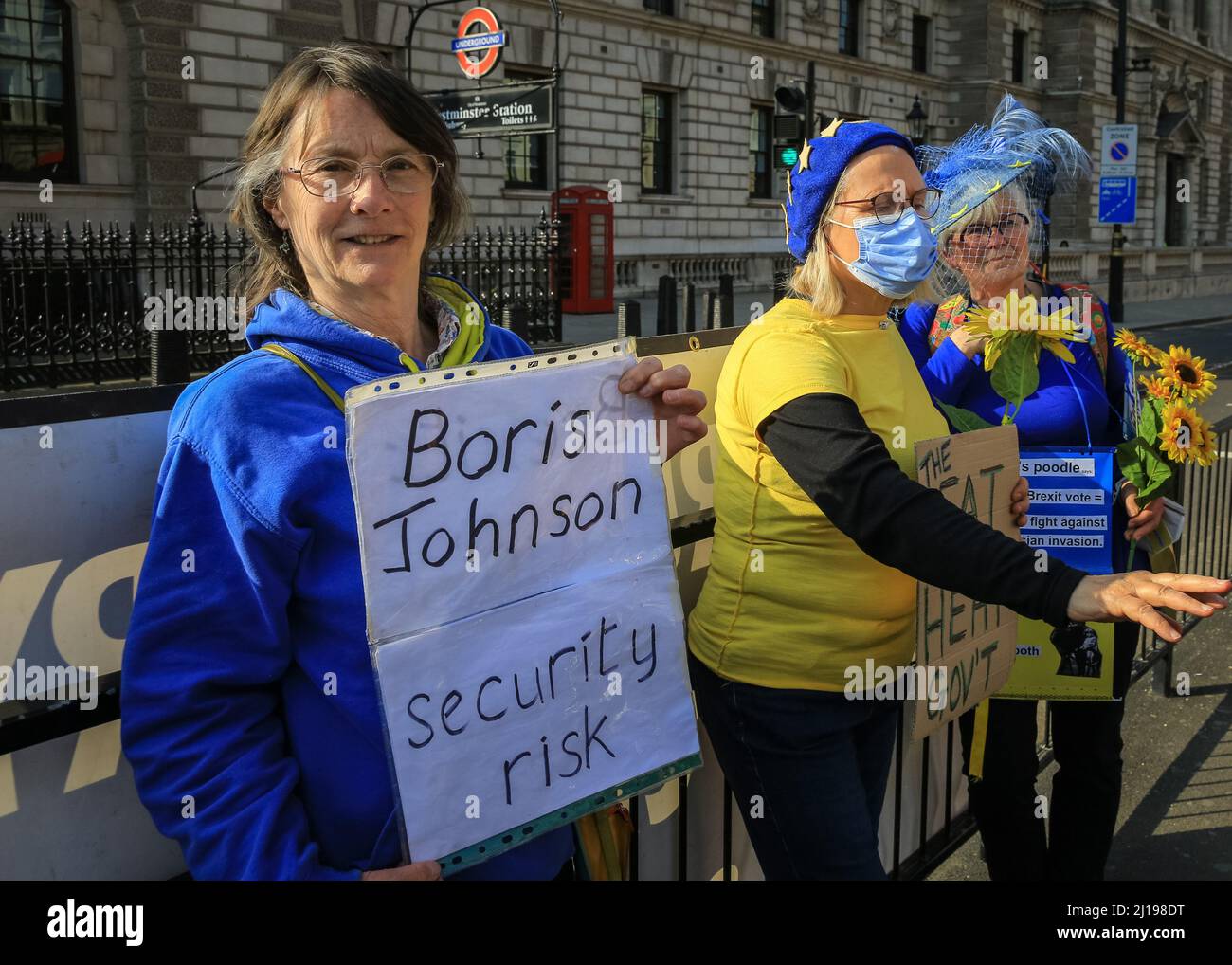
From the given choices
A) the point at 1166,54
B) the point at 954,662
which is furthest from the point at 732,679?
the point at 1166,54

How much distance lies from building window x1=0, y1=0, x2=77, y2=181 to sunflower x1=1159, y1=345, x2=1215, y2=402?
1680 cm

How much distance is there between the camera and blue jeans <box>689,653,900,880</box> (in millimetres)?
2203

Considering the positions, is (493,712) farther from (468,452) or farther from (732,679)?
(732,679)

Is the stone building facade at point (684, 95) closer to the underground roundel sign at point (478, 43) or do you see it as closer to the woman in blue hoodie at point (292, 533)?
the underground roundel sign at point (478, 43)

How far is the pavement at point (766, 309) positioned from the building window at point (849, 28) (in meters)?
9.67

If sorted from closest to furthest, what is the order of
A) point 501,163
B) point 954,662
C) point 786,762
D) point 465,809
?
point 465,809, point 786,762, point 954,662, point 501,163

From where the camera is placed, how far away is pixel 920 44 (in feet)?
123

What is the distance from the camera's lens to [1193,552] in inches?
242

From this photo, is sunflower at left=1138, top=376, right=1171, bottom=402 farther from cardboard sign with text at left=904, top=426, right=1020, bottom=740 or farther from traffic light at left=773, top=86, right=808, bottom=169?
traffic light at left=773, top=86, right=808, bottom=169

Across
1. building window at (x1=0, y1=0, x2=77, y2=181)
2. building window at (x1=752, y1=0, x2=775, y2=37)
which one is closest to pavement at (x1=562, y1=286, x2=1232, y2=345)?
building window at (x1=752, y1=0, x2=775, y2=37)

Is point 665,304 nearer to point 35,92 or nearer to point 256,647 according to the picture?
point 35,92

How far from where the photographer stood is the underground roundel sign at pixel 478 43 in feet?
63.6

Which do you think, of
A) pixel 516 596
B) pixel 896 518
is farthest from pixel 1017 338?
pixel 516 596
